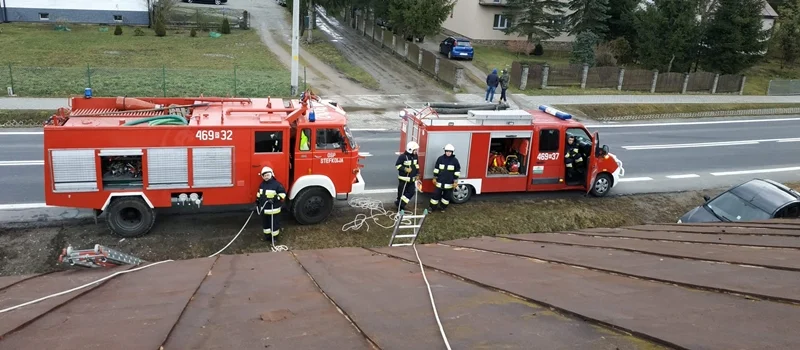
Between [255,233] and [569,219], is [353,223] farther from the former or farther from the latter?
[569,219]

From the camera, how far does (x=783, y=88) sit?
119 feet

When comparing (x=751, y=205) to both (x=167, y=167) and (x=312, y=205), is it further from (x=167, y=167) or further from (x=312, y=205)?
(x=167, y=167)

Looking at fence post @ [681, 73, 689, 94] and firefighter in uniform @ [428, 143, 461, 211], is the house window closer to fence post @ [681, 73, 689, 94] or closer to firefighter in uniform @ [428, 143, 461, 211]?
fence post @ [681, 73, 689, 94]

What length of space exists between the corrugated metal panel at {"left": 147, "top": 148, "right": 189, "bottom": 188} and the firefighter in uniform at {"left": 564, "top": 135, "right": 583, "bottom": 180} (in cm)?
868

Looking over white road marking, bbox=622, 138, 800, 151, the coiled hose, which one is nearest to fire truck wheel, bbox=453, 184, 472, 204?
the coiled hose

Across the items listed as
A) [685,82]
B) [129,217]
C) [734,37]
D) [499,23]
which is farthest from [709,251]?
[499,23]

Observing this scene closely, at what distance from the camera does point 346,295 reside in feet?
14.2

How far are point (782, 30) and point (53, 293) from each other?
49249 mm

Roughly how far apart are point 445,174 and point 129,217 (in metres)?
6.46

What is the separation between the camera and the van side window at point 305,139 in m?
11.4

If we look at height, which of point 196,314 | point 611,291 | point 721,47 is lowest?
point 196,314

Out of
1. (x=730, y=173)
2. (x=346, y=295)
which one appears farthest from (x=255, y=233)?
(x=730, y=173)

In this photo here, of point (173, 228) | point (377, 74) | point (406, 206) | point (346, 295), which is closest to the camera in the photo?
point (346, 295)

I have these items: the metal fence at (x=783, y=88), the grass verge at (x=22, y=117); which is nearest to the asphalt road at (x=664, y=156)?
the grass verge at (x=22, y=117)
